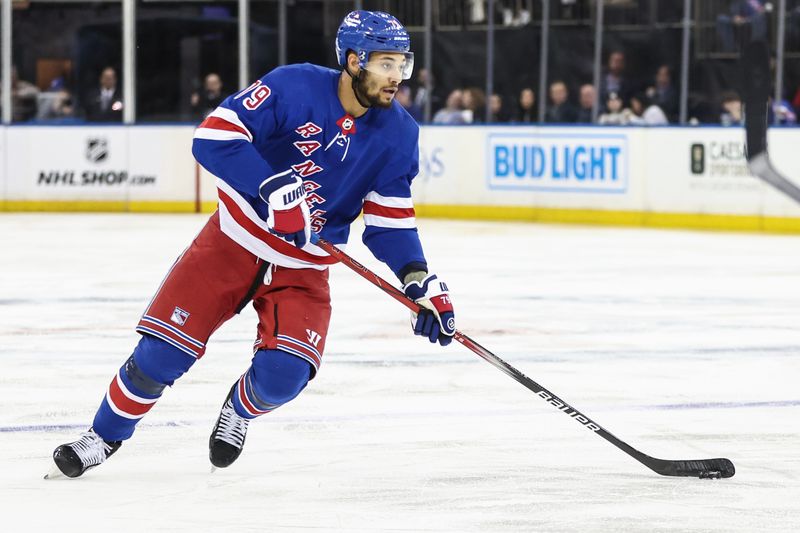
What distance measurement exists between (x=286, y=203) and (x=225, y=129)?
234 millimetres

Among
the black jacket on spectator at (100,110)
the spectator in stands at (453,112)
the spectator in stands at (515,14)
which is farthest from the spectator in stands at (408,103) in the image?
the black jacket on spectator at (100,110)

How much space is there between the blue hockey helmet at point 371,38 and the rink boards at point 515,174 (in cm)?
823

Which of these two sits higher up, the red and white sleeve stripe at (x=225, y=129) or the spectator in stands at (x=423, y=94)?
the red and white sleeve stripe at (x=225, y=129)

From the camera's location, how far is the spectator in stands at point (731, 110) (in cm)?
1189

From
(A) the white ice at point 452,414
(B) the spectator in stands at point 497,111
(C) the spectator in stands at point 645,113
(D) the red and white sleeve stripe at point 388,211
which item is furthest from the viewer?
(B) the spectator in stands at point 497,111

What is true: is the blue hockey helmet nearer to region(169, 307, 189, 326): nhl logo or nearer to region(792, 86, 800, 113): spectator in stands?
region(169, 307, 189, 326): nhl logo

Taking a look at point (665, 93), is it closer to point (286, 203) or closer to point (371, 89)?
point (371, 89)

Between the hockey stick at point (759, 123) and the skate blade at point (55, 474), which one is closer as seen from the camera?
the hockey stick at point (759, 123)

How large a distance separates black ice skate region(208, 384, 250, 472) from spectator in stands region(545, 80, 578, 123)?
373 inches

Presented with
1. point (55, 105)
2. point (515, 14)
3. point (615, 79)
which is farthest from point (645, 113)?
point (55, 105)

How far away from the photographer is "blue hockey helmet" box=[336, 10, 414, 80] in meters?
3.46

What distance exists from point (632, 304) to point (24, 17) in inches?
359

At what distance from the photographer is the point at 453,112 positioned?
1367 centimetres

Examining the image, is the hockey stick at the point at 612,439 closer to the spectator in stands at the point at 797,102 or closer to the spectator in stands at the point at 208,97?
the spectator in stands at the point at 797,102
